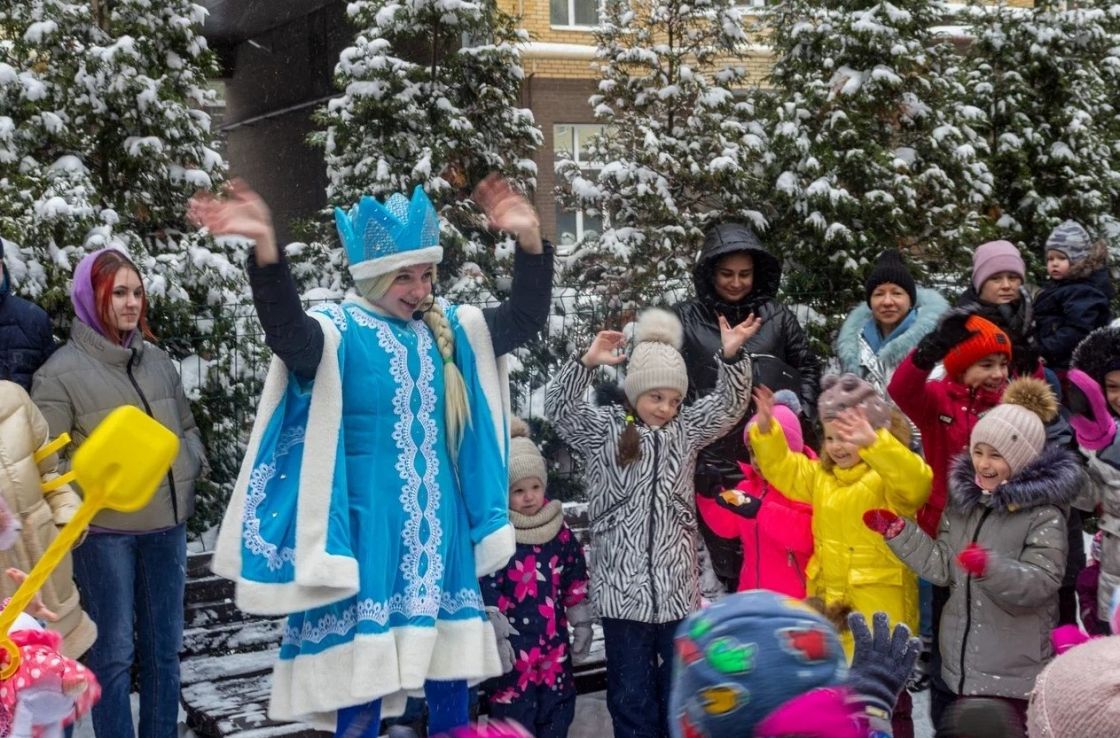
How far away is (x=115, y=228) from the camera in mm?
6699

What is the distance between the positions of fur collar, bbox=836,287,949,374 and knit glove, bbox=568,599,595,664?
187 centimetres

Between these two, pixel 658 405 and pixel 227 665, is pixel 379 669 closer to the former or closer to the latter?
pixel 658 405

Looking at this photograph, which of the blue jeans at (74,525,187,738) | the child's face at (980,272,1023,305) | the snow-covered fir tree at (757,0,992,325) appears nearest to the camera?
the blue jeans at (74,525,187,738)

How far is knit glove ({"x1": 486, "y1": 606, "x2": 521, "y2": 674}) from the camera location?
434 cm

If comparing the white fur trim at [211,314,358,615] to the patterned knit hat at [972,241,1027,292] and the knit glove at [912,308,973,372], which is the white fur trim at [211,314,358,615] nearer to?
the knit glove at [912,308,973,372]

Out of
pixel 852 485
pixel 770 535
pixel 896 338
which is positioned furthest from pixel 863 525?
pixel 896 338

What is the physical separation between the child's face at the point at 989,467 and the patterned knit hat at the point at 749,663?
231 cm

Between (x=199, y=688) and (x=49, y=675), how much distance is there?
2.69 m

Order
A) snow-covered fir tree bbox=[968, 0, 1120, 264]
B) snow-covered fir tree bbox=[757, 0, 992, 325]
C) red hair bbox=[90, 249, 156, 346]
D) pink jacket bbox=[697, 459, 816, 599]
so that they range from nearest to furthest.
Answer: red hair bbox=[90, 249, 156, 346]
pink jacket bbox=[697, 459, 816, 599]
snow-covered fir tree bbox=[757, 0, 992, 325]
snow-covered fir tree bbox=[968, 0, 1120, 264]

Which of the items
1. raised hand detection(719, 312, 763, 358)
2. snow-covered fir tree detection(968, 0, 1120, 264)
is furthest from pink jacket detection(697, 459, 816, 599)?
snow-covered fir tree detection(968, 0, 1120, 264)

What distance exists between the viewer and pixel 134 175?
280 inches

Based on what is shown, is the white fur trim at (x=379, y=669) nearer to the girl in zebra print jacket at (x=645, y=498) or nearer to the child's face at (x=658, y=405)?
the girl in zebra print jacket at (x=645, y=498)

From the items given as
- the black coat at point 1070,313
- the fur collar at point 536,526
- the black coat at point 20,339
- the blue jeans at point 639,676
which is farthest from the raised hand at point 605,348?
the black coat at point 1070,313

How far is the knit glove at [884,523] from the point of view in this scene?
4.00 m
